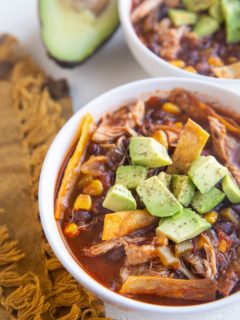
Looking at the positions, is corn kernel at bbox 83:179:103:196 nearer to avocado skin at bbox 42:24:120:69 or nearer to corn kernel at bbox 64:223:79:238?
corn kernel at bbox 64:223:79:238

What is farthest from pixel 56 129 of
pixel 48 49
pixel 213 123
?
pixel 213 123

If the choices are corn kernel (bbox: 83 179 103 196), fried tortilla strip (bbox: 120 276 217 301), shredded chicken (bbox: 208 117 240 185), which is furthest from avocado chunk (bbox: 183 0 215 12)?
fried tortilla strip (bbox: 120 276 217 301)

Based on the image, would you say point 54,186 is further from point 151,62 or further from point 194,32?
point 194,32

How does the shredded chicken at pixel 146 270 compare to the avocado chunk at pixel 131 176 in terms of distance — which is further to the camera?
the avocado chunk at pixel 131 176

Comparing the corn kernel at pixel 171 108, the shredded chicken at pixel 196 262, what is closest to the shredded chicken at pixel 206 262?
the shredded chicken at pixel 196 262

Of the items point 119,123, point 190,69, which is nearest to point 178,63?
point 190,69

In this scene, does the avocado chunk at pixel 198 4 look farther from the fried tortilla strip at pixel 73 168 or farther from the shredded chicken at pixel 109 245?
the shredded chicken at pixel 109 245

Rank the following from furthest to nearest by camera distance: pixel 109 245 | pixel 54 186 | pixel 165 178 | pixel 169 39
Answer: pixel 169 39
pixel 54 186
pixel 165 178
pixel 109 245

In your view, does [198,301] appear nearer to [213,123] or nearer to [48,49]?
[213,123]
